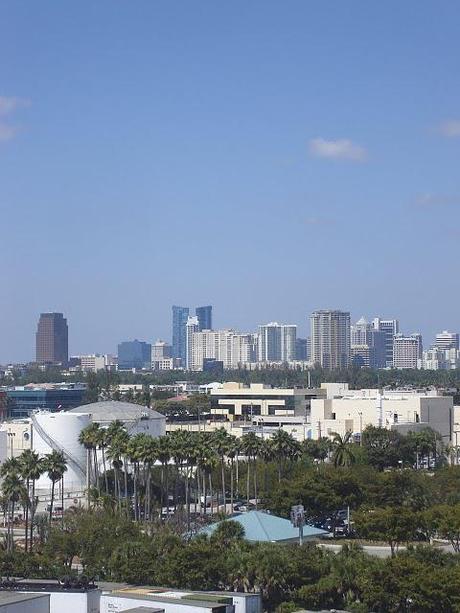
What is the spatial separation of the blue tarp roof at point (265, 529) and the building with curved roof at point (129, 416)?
3836 centimetres

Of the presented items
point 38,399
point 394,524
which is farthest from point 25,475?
point 38,399

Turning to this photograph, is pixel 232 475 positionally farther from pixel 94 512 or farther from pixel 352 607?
pixel 352 607

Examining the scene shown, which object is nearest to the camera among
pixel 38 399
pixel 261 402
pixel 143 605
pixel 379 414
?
pixel 143 605

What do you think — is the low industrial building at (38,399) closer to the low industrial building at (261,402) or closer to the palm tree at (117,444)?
the low industrial building at (261,402)

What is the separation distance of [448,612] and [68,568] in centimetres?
1328

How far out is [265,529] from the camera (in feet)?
165

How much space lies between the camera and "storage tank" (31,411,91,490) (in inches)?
3305

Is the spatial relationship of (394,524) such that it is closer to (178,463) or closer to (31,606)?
(31,606)

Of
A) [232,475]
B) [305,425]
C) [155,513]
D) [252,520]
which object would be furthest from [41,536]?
[305,425]

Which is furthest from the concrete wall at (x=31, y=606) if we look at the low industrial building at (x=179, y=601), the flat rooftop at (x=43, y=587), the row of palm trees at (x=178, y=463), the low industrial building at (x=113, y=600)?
the row of palm trees at (x=178, y=463)

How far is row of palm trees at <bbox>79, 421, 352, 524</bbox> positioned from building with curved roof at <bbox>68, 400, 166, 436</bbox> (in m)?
9.02

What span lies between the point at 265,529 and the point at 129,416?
4402 centimetres

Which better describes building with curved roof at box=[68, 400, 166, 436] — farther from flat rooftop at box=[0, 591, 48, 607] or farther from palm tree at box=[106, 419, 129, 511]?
flat rooftop at box=[0, 591, 48, 607]

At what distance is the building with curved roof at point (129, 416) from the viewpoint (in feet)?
298
